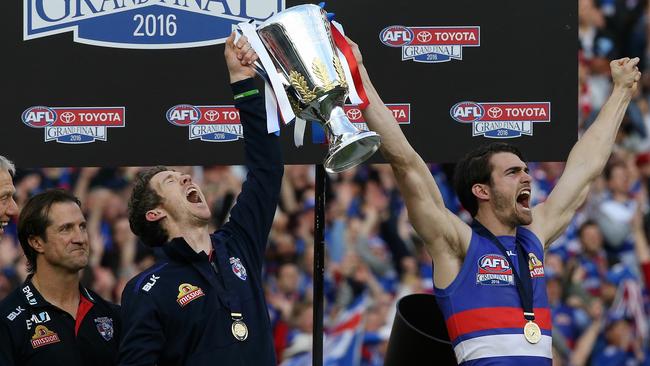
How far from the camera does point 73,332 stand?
496 centimetres

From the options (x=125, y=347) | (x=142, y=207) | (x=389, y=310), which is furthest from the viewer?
(x=389, y=310)

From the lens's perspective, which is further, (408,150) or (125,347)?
(408,150)

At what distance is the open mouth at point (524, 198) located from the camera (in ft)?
17.5

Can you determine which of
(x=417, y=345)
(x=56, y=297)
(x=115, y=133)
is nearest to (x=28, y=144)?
(x=115, y=133)

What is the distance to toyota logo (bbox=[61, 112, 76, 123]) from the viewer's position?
218 inches

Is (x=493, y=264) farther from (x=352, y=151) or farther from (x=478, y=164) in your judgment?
(x=352, y=151)

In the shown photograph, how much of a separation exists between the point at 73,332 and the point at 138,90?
1.14m

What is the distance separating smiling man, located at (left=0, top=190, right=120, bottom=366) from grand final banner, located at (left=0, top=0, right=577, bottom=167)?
417mm

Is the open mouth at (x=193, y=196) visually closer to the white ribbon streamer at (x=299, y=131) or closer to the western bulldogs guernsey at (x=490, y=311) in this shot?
the white ribbon streamer at (x=299, y=131)

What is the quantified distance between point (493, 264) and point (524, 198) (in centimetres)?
38

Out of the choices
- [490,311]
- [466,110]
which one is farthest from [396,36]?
[490,311]

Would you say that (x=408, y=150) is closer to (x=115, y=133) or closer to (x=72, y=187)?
(x=115, y=133)

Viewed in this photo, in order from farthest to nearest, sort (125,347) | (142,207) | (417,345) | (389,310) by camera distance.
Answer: (389,310)
(417,345)
(142,207)
(125,347)

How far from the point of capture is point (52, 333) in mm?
4898
